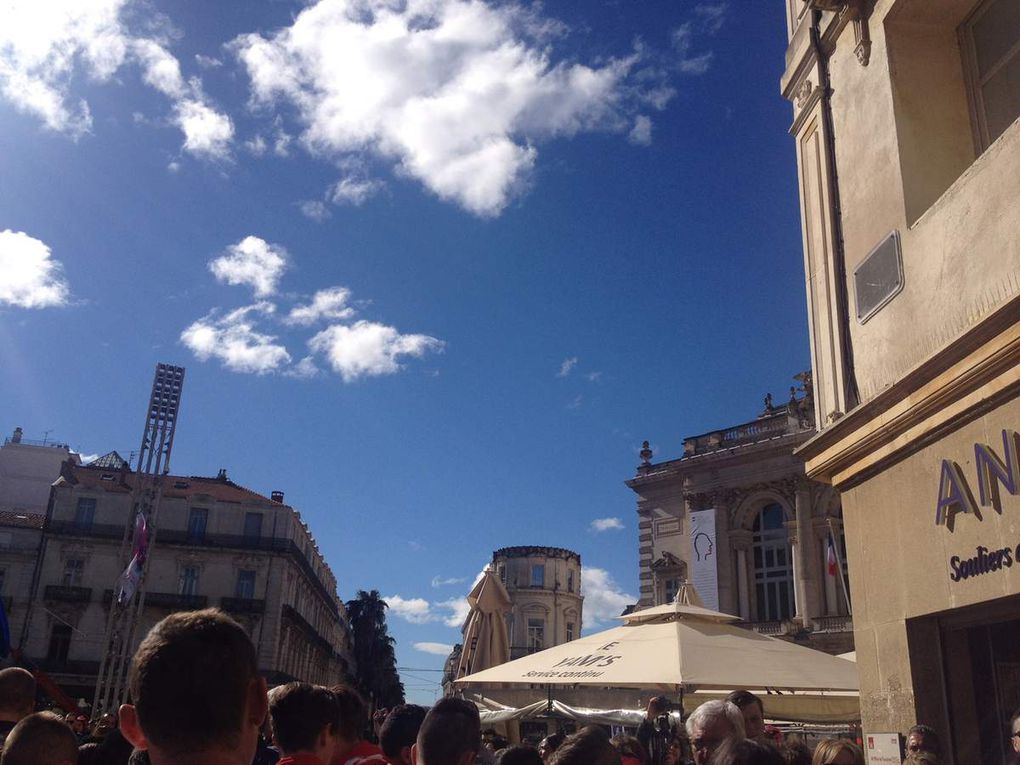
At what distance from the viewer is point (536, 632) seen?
63031 millimetres

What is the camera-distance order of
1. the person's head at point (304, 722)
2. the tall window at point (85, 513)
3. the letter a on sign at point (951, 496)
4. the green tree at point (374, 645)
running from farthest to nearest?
1. the green tree at point (374, 645)
2. the tall window at point (85, 513)
3. the letter a on sign at point (951, 496)
4. the person's head at point (304, 722)

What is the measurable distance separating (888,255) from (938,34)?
1.90 m

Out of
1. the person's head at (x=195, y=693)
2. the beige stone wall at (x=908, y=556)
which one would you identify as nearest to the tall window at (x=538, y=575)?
the beige stone wall at (x=908, y=556)

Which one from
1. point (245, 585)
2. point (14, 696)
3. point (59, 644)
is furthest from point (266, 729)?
point (245, 585)

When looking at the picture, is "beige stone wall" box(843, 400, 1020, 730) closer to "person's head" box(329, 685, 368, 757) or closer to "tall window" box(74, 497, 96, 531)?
"person's head" box(329, 685, 368, 757)

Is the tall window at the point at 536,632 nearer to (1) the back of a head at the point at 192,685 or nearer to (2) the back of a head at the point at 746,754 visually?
(2) the back of a head at the point at 746,754

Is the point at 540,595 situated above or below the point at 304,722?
above

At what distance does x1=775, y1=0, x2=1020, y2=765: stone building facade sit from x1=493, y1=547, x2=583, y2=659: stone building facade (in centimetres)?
5691

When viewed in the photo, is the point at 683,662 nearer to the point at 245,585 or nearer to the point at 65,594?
the point at 245,585

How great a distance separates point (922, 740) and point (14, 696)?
4.97m

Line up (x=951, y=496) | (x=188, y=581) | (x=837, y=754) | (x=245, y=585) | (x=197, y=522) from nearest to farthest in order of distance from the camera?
1. (x=837, y=754)
2. (x=951, y=496)
3. (x=188, y=581)
4. (x=245, y=585)
5. (x=197, y=522)

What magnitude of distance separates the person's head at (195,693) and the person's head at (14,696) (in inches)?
118

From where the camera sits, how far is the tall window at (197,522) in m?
49.2

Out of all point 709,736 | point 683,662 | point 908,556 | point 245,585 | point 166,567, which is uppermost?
point 166,567
